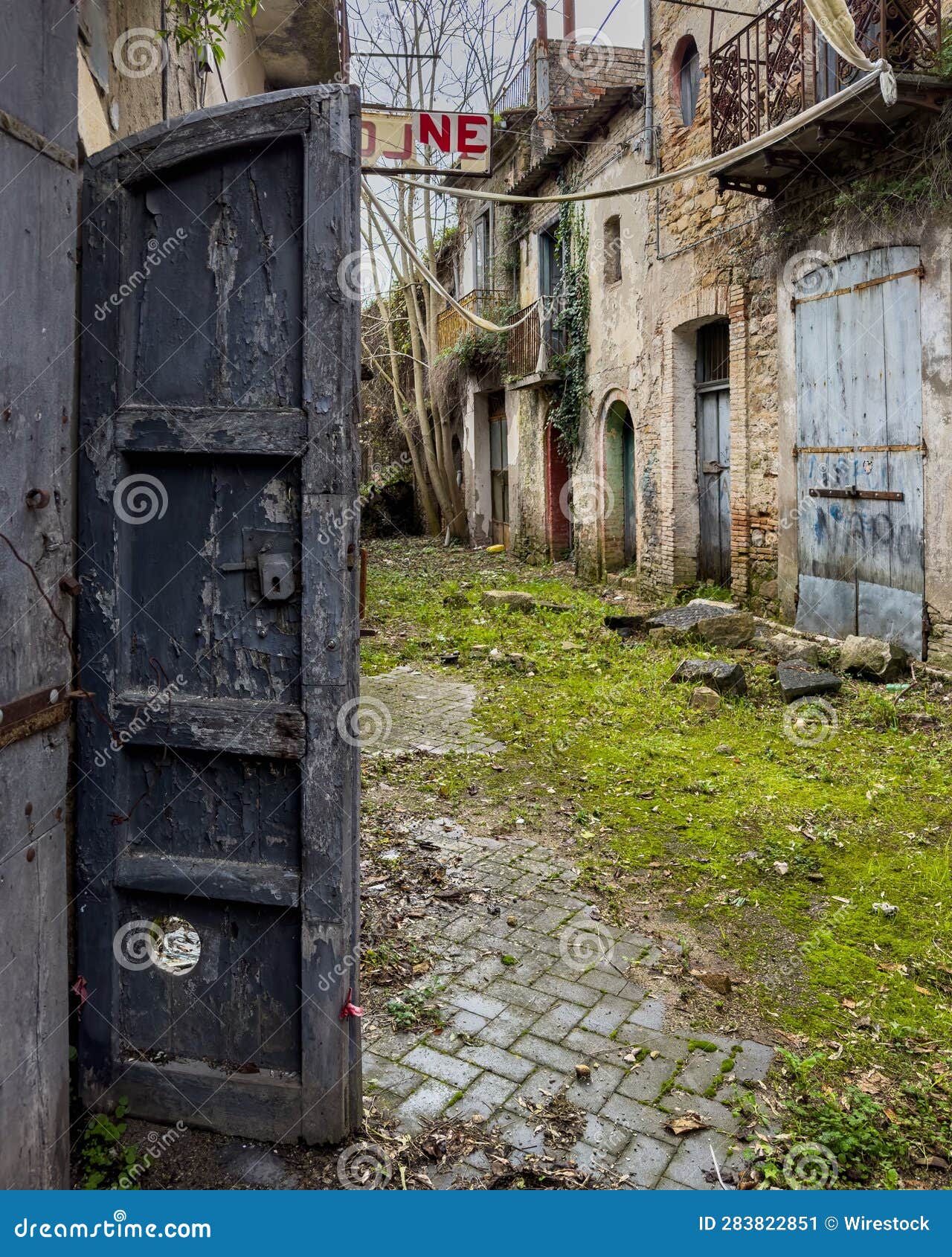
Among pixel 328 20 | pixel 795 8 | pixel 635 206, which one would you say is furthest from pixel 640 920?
pixel 635 206

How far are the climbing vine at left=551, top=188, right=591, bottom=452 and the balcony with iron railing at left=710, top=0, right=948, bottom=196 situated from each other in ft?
16.4

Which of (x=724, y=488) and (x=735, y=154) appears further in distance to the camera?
(x=724, y=488)

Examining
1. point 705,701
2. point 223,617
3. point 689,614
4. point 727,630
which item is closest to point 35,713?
point 223,617

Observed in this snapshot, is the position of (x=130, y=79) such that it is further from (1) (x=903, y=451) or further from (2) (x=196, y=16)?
(1) (x=903, y=451)

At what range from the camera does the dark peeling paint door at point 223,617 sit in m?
2.35

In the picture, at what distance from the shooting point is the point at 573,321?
15.5 m

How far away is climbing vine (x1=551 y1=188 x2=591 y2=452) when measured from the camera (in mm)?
15102

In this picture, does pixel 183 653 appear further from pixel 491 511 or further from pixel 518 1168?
pixel 491 511

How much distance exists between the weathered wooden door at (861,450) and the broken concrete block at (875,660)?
0.22 meters

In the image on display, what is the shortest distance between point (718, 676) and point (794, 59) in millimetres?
6039

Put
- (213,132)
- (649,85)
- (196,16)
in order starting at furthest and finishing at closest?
(649,85) < (196,16) < (213,132)

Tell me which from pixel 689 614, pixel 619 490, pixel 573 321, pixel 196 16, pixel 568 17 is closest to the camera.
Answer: pixel 196 16

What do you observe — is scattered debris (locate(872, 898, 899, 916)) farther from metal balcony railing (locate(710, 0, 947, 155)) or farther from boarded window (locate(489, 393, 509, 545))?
boarded window (locate(489, 393, 509, 545))

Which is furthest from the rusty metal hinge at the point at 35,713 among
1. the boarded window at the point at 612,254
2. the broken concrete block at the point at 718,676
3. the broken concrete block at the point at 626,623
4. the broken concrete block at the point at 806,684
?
the boarded window at the point at 612,254
